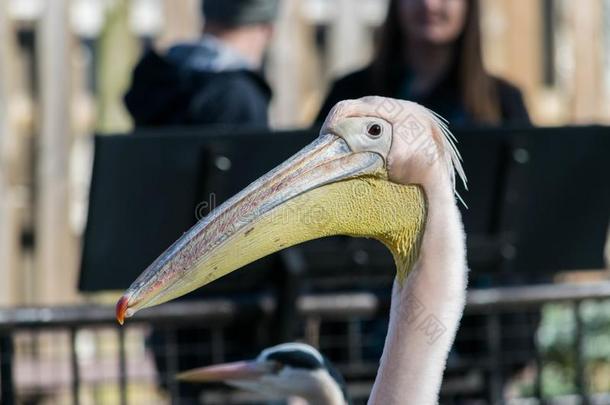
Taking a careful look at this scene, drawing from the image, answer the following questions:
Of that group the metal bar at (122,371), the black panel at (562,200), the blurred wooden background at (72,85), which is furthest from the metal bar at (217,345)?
the blurred wooden background at (72,85)

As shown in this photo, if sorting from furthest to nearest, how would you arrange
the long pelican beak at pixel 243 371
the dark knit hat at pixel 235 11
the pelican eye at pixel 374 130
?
the dark knit hat at pixel 235 11 → the long pelican beak at pixel 243 371 → the pelican eye at pixel 374 130

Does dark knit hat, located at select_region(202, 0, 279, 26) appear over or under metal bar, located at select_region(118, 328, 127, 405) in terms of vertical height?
over

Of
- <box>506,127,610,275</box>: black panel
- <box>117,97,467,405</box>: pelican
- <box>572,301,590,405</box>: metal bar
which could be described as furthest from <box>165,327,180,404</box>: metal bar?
<box>117,97,467,405</box>: pelican

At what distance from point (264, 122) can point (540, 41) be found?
3998 millimetres

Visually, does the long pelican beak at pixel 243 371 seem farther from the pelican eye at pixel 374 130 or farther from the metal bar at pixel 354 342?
the pelican eye at pixel 374 130

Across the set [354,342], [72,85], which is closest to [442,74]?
[354,342]

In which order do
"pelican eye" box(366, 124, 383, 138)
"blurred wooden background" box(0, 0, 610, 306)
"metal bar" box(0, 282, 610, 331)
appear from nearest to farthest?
"pelican eye" box(366, 124, 383, 138), "metal bar" box(0, 282, 610, 331), "blurred wooden background" box(0, 0, 610, 306)

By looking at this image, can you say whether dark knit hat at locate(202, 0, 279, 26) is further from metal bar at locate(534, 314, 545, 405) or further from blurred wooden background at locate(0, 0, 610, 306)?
blurred wooden background at locate(0, 0, 610, 306)

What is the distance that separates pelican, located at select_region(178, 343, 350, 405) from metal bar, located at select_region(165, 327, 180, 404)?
787 mm

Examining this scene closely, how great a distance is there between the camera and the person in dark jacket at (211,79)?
5.01 metres

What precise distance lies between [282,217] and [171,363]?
216 cm

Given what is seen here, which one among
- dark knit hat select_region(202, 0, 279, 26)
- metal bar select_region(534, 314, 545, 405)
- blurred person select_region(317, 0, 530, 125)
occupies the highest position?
dark knit hat select_region(202, 0, 279, 26)

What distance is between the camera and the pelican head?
108 inches

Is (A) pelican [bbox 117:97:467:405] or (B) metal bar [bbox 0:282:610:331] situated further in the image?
(B) metal bar [bbox 0:282:610:331]
